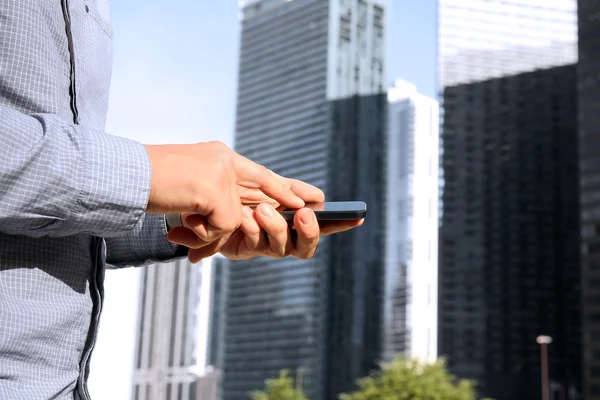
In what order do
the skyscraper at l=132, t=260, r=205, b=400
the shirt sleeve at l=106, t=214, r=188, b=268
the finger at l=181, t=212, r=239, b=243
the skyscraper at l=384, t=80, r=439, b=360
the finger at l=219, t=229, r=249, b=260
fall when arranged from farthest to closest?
→ 1. the skyscraper at l=132, t=260, r=205, b=400
2. the skyscraper at l=384, t=80, r=439, b=360
3. the shirt sleeve at l=106, t=214, r=188, b=268
4. the finger at l=219, t=229, r=249, b=260
5. the finger at l=181, t=212, r=239, b=243

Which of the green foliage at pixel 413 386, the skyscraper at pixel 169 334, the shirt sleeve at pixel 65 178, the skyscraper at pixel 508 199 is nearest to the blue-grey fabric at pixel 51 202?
the shirt sleeve at pixel 65 178

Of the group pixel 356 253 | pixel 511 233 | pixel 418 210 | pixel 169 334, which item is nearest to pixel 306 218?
pixel 511 233

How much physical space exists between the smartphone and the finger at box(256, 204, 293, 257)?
14 mm

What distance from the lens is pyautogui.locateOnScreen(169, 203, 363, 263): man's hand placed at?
0.95 meters

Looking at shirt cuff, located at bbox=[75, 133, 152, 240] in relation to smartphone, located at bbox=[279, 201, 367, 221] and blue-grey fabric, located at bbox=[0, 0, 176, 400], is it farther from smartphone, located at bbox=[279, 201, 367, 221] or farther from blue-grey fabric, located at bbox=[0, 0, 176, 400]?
smartphone, located at bbox=[279, 201, 367, 221]

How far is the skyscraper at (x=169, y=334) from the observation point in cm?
10956

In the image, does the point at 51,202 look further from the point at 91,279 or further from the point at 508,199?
the point at 508,199

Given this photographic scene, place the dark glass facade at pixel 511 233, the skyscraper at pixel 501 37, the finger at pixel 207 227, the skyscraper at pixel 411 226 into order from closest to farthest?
1. the finger at pixel 207 227
2. the dark glass facade at pixel 511 233
3. the skyscraper at pixel 501 37
4. the skyscraper at pixel 411 226

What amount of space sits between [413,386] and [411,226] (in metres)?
60.4

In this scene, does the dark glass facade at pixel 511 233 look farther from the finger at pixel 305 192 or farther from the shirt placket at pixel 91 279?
the shirt placket at pixel 91 279

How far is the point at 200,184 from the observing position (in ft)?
2.62

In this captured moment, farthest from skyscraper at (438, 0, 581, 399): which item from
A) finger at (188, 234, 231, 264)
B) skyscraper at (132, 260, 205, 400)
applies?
finger at (188, 234, 231, 264)

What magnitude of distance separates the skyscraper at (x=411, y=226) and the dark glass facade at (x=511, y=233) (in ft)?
31.6

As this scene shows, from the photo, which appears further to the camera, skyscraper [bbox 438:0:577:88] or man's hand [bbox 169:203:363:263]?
skyscraper [bbox 438:0:577:88]
